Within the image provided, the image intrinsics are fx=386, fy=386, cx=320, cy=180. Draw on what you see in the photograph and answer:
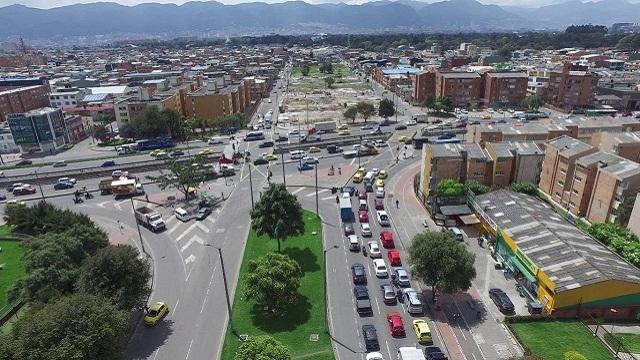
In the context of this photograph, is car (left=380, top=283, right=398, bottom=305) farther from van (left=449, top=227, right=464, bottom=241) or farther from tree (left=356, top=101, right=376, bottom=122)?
tree (left=356, top=101, right=376, bottom=122)

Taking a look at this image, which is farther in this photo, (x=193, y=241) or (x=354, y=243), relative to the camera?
(x=193, y=241)

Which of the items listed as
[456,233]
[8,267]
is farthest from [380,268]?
[8,267]

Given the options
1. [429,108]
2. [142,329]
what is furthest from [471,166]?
[429,108]

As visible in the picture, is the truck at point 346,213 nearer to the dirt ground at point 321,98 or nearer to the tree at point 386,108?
the tree at point 386,108

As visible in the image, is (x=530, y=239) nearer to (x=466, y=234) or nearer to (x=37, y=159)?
(x=466, y=234)

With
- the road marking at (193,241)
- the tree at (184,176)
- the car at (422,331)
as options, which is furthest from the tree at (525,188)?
the tree at (184,176)

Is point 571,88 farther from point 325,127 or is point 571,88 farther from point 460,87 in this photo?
point 325,127

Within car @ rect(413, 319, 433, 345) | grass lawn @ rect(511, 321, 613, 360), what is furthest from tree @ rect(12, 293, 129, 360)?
grass lawn @ rect(511, 321, 613, 360)
